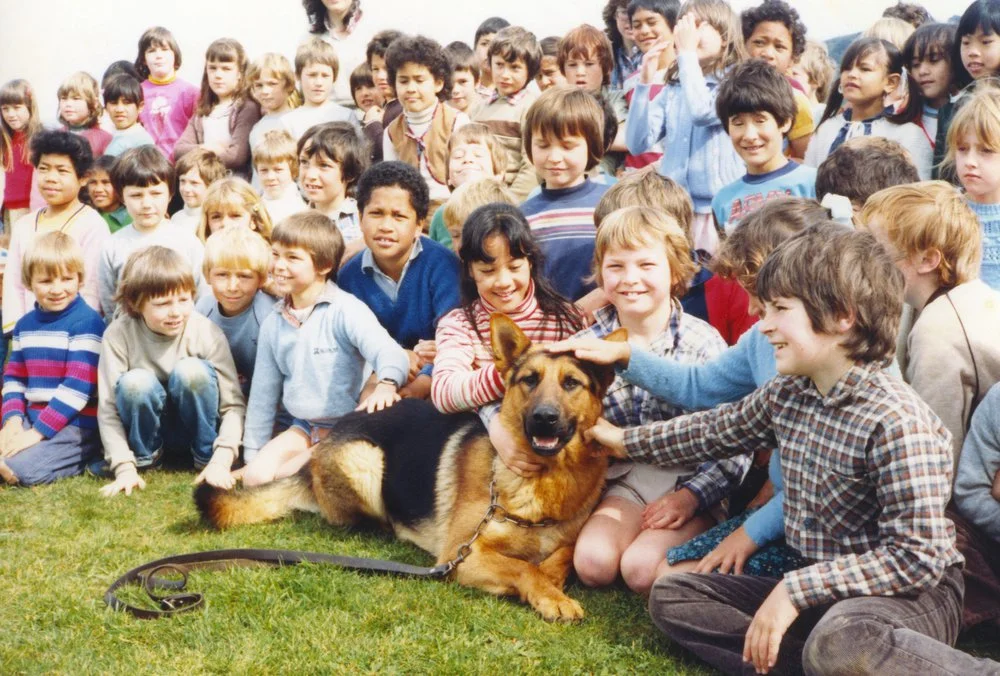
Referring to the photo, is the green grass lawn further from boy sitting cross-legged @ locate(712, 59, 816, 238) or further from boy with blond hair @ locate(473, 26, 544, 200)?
boy with blond hair @ locate(473, 26, 544, 200)

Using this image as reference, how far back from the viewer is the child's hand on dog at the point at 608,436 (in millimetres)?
3910

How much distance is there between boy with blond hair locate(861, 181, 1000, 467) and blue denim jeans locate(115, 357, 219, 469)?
14.0 ft

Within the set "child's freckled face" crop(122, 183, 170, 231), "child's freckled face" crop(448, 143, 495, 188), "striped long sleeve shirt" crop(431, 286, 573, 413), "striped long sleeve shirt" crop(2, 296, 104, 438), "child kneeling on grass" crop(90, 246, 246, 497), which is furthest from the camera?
"child's freckled face" crop(122, 183, 170, 231)

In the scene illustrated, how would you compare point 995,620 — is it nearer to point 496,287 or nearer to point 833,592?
point 833,592

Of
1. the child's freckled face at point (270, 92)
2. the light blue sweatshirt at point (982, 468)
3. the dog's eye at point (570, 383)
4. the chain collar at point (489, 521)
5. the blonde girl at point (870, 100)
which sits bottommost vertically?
the chain collar at point (489, 521)

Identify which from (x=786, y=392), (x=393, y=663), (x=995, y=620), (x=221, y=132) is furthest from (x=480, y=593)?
(x=221, y=132)

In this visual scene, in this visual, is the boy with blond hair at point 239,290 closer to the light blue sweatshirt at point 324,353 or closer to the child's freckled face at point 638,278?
the light blue sweatshirt at point 324,353

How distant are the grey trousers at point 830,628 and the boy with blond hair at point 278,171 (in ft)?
17.3

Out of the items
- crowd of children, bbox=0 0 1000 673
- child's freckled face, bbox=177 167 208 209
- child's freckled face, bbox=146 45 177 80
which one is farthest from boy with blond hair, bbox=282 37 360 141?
child's freckled face, bbox=146 45 177 80

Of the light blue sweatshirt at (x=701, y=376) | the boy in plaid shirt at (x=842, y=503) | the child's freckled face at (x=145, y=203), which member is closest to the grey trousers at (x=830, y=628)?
the boy in plaid shirt at (x=842, y=503)

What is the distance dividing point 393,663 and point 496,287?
6.83ft

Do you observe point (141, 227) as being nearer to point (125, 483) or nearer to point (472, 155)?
point (125, 483)

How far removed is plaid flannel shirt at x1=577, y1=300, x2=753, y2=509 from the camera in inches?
164

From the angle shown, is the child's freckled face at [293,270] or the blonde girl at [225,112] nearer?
the child's freckled face at [293,270]
